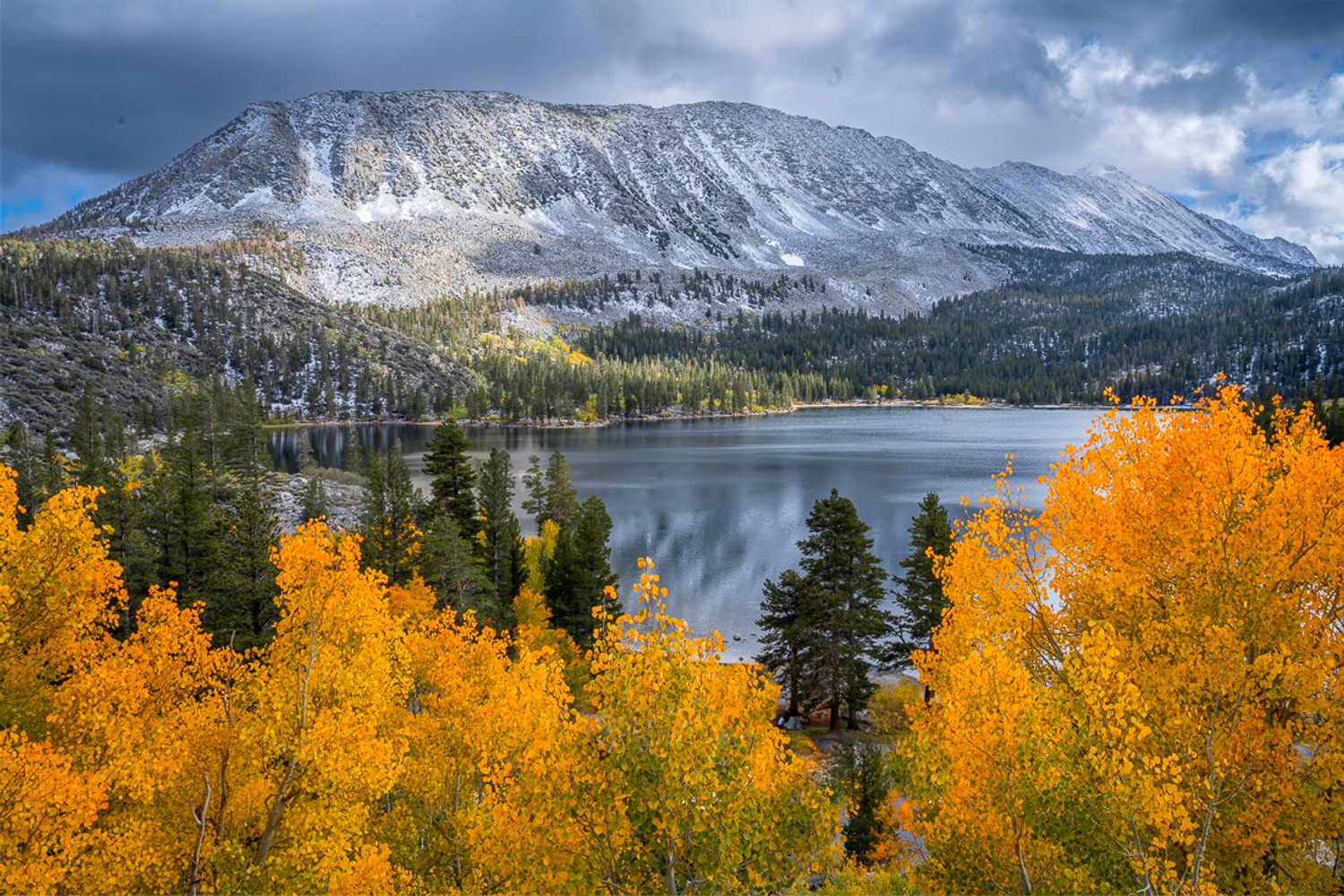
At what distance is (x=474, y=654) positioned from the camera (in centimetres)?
2422

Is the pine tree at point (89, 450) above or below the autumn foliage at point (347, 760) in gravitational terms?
above

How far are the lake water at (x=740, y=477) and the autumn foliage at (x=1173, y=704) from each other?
10.1 meters

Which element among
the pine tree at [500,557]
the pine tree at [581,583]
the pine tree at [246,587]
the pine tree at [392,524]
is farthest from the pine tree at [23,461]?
the pine tree at [581,583]

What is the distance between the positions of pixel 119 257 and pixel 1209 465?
242568 mm

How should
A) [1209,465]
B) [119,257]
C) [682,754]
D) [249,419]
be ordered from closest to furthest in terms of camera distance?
[682,754], [1209,465], [249,419], [119,257]

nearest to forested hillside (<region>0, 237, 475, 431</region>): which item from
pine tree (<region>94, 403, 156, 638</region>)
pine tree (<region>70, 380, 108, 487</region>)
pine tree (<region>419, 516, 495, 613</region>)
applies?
pine tree (<region>70, 380, 108, 487</region>)

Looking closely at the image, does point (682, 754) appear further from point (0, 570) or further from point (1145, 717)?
point (0, 570)

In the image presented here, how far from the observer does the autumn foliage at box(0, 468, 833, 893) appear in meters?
9.08

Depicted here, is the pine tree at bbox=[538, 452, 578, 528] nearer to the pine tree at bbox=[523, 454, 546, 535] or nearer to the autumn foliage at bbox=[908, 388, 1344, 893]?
the pine tree at bbox=[523, 454, 546, 535]

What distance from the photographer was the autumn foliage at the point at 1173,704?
10.9 meters

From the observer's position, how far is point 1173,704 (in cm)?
1271

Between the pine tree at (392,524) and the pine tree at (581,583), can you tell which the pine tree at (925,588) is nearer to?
the pine tree at (581,583)

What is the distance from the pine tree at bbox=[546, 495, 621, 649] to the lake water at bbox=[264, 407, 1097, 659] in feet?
28.6

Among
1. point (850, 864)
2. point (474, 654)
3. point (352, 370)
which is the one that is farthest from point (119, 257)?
point (850, 864)
